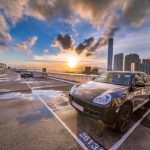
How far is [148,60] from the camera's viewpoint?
44.8 meters

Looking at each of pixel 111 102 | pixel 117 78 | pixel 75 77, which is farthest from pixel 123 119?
pixel 75 77

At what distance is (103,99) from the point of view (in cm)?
340

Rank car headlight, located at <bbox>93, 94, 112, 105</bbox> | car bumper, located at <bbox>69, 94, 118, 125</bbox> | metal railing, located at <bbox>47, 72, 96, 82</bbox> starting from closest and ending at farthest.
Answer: car bumper, located at <bbox>69, 94, 118, 125</bbox> < car headlight, located at <bbox>93, 94, 112, 105</bbox> < metal railing, located at <bbox>47, 72, 96, 82</bbox>

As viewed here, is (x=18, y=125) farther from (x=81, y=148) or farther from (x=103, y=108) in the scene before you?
(x=103, y=108)

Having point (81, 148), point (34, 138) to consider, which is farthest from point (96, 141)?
point (34, 138)

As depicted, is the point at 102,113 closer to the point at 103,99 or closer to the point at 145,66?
the point at 103,99

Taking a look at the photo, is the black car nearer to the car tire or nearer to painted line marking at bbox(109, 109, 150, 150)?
the car tire

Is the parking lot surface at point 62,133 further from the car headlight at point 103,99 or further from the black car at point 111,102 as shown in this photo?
the car headlight at point 103,99

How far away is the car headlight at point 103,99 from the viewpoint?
10.9ft

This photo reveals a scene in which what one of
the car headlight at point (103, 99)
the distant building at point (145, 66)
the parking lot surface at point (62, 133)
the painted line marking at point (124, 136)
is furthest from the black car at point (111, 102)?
the distant building at point (145, 66)

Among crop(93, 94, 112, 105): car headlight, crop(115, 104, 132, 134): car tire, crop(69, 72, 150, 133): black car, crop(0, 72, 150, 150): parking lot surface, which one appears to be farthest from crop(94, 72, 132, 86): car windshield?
crop(0, 72, 150, 150): parking lot surface

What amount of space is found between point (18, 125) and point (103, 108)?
95.2 inches

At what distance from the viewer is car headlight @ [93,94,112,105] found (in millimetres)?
3326

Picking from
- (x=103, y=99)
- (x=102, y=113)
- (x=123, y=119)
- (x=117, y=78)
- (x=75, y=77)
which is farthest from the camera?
(x=75, y=77)
